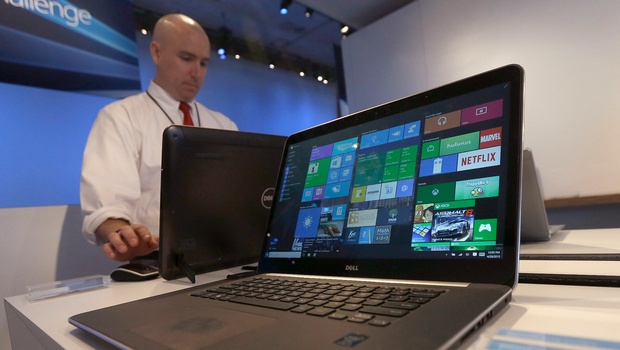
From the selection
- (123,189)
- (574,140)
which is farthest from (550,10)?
(123,189)

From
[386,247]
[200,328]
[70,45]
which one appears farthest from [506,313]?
[70,45]

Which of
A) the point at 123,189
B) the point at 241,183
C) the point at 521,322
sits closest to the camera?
the point at 521,322

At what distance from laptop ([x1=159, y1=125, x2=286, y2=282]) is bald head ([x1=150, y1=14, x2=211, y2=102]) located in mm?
952

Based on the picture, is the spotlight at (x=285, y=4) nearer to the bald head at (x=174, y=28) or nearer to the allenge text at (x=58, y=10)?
the allenge text at (x=58, y=10)

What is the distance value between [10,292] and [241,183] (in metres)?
1.15

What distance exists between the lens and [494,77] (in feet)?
1.77

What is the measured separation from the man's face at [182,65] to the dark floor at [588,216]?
231 cm

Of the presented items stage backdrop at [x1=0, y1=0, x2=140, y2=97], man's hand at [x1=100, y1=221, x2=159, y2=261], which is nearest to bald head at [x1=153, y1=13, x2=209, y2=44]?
stage backdrop at [x1=0, y1=0, x2=140, y2=97]

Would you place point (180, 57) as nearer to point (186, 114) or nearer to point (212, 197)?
point (186, 114)

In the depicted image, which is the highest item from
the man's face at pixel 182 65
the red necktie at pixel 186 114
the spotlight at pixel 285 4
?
the spotlight at pixel 285 4

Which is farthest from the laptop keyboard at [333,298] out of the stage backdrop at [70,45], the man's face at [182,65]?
the stage backdrop at [70,45]

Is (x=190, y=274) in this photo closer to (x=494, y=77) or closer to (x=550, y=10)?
(x=494, y=77)

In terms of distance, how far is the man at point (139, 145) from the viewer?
110 cm

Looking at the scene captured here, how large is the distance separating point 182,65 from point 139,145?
17.9 inches
